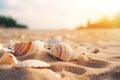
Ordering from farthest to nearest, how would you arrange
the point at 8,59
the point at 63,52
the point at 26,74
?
1. the point at 63,52
2. the point at 8,59
3. the point at 26,74

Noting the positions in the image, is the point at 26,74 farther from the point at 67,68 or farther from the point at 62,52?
the point at 62,52

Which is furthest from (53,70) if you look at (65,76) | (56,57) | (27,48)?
(27,48)

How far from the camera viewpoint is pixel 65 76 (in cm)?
262

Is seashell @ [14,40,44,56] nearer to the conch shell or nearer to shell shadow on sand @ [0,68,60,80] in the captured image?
the conch shell

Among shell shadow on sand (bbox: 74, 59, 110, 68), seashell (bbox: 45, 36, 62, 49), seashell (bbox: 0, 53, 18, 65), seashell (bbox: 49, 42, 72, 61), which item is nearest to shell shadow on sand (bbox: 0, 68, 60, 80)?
seashell (bbox: 0, 53, 18, 65)

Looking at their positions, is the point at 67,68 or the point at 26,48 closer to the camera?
the point at 67,68

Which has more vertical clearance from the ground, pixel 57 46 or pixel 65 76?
pixel 57 46

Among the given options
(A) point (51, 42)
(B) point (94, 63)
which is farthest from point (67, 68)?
(A) point (51, 42)

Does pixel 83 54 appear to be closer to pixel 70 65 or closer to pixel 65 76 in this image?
pixel 70 65

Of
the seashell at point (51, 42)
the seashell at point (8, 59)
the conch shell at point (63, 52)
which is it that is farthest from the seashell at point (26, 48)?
the seashell at point (51, 42)

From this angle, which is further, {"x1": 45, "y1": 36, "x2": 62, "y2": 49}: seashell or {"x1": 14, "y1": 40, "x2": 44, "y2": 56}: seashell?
{"x1": 45, "y1": 36, "x2": 62, "y2": 49}: seashell

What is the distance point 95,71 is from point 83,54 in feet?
1.92

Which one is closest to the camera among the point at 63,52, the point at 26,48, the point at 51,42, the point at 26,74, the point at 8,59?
the point at 26,74

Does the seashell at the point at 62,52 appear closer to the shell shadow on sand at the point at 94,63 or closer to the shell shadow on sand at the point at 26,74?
the shell shadow on sand at the point at 94,63
